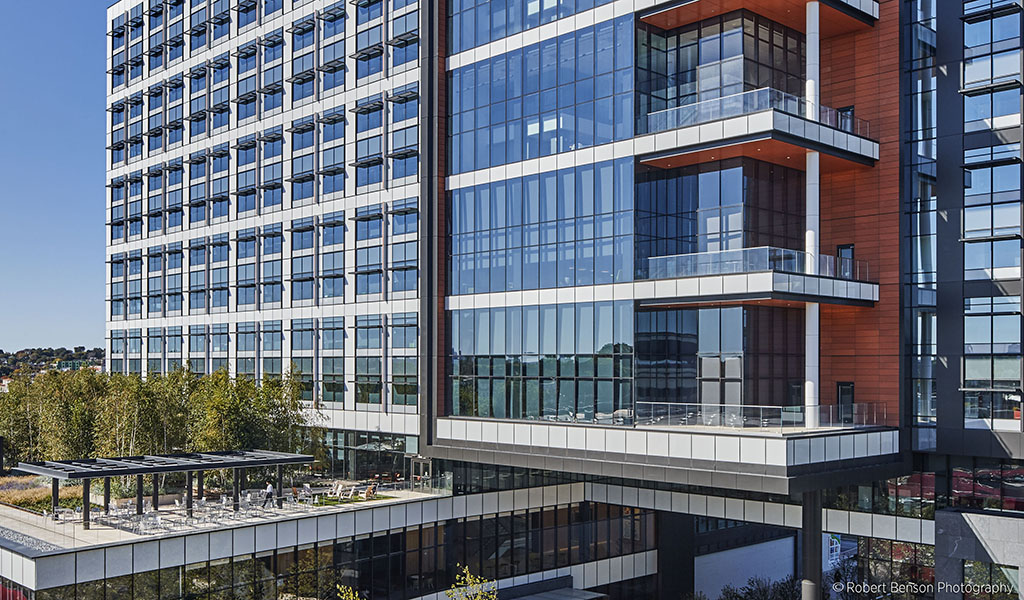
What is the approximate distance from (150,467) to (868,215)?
86.4 ft

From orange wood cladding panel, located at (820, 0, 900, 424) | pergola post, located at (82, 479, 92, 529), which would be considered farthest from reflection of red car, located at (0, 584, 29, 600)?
orange wood cladding panel, located at (820, 0, 900, 424)

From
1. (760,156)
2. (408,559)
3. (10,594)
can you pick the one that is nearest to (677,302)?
(760,156)

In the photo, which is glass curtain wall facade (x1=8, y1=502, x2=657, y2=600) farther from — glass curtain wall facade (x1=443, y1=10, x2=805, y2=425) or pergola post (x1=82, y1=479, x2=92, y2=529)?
glass curtain wall facade (x1=443, y1=10, x2=805, y2=425)

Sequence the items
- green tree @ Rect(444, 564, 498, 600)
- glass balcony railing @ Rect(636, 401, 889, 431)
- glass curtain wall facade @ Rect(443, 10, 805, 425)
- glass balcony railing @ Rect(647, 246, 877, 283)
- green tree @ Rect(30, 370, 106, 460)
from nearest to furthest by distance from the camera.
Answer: glass balcony railing @ Rect(636, 401, 889, 431) → glass balcony railing @ Rect(647, 246, 877, 283) → glass curtain wall facade @ Rect(443, 10, 805, 425) → green tree @ Rect(444, 564, 498, 600) → green tree @ Rect(30, 370, 106, 460)

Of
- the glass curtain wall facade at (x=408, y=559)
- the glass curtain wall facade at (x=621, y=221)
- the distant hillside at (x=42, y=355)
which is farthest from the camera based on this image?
the distant hillside at (x=42, y=355)

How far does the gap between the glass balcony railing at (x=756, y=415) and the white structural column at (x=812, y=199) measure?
4.40ft

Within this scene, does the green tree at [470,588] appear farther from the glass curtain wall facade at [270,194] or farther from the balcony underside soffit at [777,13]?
the balcony underside soffit at [777,13]

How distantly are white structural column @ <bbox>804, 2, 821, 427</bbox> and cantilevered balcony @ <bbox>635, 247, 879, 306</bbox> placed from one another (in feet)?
2.95

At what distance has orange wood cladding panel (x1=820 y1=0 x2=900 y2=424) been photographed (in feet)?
108

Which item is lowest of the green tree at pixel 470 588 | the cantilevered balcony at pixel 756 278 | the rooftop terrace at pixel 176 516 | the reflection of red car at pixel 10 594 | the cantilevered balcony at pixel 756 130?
the green tree at pixel 470 588

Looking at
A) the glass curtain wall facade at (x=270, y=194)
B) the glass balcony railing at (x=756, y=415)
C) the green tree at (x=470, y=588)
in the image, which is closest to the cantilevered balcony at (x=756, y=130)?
the glass balcony railing at (x=756, y=415)

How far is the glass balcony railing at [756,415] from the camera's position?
94.8 feet

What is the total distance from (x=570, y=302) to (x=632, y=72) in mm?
8588

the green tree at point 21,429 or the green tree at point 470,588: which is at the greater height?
the green tree at point 21,429
